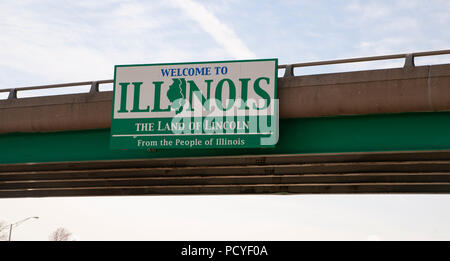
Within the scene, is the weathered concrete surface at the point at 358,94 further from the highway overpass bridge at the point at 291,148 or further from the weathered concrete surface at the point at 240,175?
the weathered concrete surface at the point at 240,175

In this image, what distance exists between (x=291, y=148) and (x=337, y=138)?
4.44ft

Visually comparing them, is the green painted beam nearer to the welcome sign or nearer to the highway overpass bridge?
the highway overpass bridge

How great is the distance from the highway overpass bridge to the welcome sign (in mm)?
542

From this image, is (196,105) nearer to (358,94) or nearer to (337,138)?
(337,138)

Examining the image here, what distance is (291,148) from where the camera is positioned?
18.4 metres

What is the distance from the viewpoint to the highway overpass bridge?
17406 millimetres

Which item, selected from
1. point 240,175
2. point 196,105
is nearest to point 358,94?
point 196,105

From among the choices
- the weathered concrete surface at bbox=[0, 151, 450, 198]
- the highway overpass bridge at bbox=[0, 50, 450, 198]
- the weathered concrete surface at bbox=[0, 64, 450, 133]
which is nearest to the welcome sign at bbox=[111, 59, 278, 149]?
the highway overpass bridge at bbox=[0, 50, 450, 198]

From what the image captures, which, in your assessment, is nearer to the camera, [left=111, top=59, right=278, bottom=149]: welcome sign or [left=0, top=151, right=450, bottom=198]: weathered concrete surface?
[left=111, top=59, right=278, bottom=149]: welcome sign

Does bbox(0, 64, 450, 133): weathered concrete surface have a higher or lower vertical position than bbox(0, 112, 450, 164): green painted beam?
higher

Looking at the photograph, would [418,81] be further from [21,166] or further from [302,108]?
[21,166]

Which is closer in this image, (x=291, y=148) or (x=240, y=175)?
(x=291, y=148)

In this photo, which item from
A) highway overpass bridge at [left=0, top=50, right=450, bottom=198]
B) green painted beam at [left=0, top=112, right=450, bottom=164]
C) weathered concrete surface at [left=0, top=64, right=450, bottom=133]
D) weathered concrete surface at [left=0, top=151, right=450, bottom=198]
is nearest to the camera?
weathered concrete surface at [left=0, top=64, right=450, bottom=133]

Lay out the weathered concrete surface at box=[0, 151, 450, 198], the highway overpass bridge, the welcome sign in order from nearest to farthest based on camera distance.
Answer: the highway overpass bridge
the welcome sign
the weathered concrete surface at box=[0, 151, 450, 198]
